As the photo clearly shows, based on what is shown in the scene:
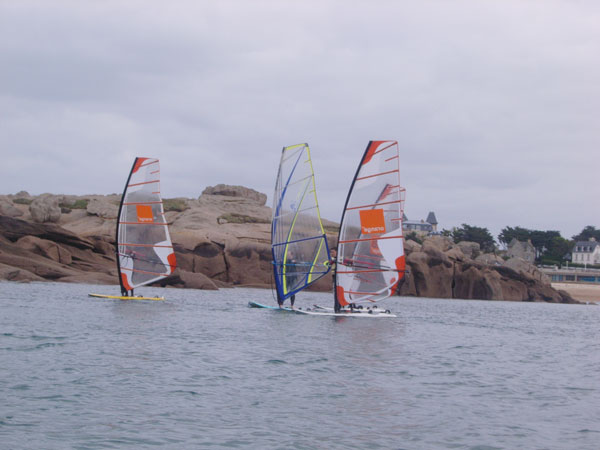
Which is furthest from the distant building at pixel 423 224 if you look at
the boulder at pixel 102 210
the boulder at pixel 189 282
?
the boulder at pixel 189 282

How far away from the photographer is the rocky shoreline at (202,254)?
5538 centimetres

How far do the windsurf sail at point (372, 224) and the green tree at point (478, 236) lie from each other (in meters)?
108

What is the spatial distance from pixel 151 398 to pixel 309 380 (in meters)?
4.40

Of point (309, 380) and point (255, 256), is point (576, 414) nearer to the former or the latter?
point (309, 380)

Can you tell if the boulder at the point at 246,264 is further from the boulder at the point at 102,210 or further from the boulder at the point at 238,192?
the boulder at the point at 238,192

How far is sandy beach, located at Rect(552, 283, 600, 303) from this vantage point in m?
102

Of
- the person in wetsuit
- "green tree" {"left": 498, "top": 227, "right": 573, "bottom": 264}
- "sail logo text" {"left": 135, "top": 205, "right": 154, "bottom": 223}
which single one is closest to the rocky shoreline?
"sail logo text" {"left": 135, "top": 205, "right": 154, "bottom": 223}

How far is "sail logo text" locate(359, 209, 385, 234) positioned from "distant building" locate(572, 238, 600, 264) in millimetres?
138130

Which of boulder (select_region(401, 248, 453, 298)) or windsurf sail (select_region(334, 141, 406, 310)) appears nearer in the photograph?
windsurf sail (select_region(334, 141, 406, 310))

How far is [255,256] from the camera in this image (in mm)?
67062

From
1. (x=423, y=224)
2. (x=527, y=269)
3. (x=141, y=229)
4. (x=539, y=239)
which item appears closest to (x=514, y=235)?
(x=539, y=239)

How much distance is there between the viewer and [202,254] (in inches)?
2552

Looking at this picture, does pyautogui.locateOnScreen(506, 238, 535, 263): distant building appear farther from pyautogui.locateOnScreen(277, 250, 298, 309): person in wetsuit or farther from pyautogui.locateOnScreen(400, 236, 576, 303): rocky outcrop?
pyautogui.locateOnScreen(277, 250, 298, 309): person in wetsuit

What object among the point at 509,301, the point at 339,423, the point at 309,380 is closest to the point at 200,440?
the point at 339,423
